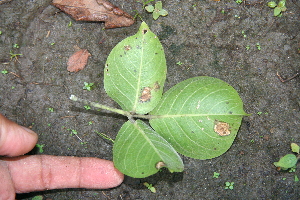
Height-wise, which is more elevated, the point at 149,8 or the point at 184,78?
the point at 149,8

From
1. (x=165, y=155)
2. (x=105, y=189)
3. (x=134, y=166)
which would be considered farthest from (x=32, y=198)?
(x=165, y=155)

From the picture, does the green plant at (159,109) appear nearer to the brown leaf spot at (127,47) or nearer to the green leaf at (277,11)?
the brown leaf spot at (127,47)

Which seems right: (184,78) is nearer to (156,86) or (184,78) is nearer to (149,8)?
(156,86)

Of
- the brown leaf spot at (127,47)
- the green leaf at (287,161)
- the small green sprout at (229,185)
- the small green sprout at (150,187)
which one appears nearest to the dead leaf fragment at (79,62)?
the brown leaf spot at (127,47)

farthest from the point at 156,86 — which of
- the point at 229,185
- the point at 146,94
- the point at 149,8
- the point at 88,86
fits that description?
the point at 229,185

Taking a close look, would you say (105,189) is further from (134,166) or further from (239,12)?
(239,12)

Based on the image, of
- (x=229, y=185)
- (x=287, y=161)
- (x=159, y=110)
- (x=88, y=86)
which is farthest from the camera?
(x=88, y=86)
